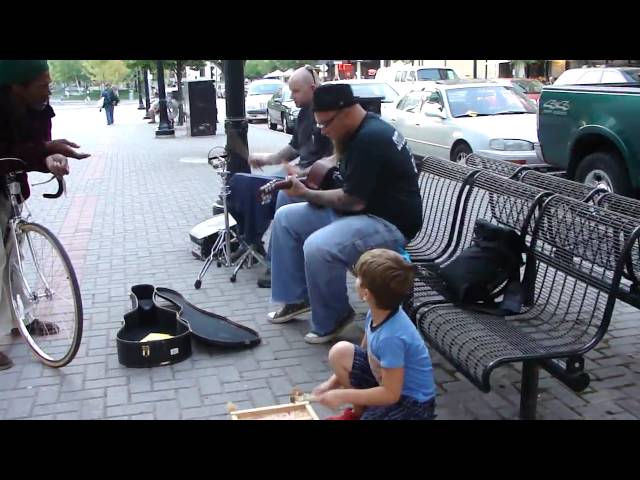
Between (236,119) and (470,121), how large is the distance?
504cm

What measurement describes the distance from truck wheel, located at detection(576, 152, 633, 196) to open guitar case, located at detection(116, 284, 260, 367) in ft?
A: 14.8

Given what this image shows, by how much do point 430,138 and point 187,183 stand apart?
13.5 ft

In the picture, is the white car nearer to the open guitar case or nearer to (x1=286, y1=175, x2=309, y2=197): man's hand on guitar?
(x1=286, y1=175, x2=309, y2=197): man's hand on guitar

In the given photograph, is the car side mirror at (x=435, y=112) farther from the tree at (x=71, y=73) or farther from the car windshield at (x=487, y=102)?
the tree at (x=71, y=73)

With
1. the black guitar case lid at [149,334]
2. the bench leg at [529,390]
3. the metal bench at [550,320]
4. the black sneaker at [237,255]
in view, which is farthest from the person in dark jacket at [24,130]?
the bench leg at [529,390]

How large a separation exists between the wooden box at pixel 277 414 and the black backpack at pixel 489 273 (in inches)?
43.0

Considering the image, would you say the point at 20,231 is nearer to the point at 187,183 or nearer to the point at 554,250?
the point at 554,250

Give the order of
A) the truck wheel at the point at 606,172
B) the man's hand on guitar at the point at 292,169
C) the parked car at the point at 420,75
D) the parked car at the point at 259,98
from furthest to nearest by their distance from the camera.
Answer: the parked car at the point at 259,98 → the parked car at the point at 420,75 → the truck wheel at the point at 606,172 → the man's hand on guitar at the point at 292,169

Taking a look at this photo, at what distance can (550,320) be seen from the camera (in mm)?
3559

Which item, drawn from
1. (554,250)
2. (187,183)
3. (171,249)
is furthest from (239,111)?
(187,183)

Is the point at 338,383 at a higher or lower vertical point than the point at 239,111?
lower

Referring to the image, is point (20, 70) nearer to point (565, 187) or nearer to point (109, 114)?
point (565, 187)

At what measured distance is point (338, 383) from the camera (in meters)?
3.10

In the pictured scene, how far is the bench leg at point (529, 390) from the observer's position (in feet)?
10.4
